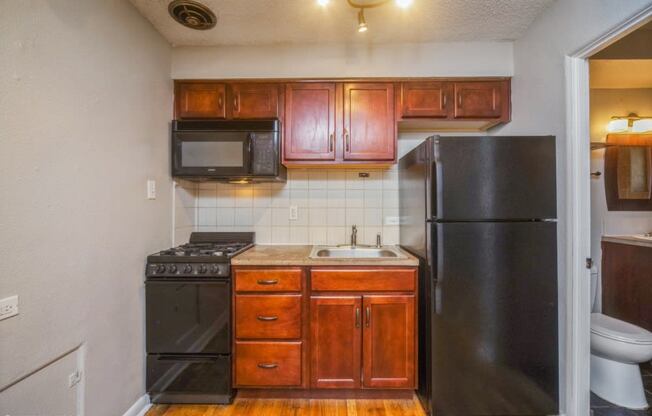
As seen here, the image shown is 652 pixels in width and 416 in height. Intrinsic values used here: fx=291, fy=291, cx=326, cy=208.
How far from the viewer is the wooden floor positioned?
70.8 inches

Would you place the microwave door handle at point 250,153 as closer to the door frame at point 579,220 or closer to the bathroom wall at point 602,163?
the door frame at point 579,220

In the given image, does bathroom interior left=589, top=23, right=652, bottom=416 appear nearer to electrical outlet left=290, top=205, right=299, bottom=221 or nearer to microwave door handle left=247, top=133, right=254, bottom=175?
electrical outlet left=290, top=205, right=299, bottom=221

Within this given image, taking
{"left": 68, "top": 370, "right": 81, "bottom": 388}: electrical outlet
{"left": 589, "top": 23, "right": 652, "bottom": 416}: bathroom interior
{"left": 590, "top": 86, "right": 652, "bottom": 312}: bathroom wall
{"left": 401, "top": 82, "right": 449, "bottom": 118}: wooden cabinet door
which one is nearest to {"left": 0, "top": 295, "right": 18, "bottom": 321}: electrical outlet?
{"left": 68, "top": 370, "right": 81, "bottom": 388}: electrical outlet

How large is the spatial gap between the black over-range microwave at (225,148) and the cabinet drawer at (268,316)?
863mm

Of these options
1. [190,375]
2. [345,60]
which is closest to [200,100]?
[345,60]

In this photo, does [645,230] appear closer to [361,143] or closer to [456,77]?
[456,77]

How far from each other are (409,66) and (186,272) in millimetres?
2087

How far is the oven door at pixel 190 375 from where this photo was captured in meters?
1.84

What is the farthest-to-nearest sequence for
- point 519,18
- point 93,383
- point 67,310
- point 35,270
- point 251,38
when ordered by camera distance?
point 251,38, point 519,18, point 93,383, point 67,310, point 35,270

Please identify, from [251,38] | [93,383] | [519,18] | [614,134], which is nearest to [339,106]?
[251,38]

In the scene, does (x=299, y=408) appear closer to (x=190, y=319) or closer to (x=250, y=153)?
(x=190, y=319)

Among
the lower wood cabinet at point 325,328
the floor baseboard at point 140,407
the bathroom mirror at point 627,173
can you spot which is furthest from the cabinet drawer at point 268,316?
the bathroom mirror at point 627,173

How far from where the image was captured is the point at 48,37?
121 centimetres

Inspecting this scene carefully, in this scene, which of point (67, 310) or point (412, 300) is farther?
point (412, 300)
